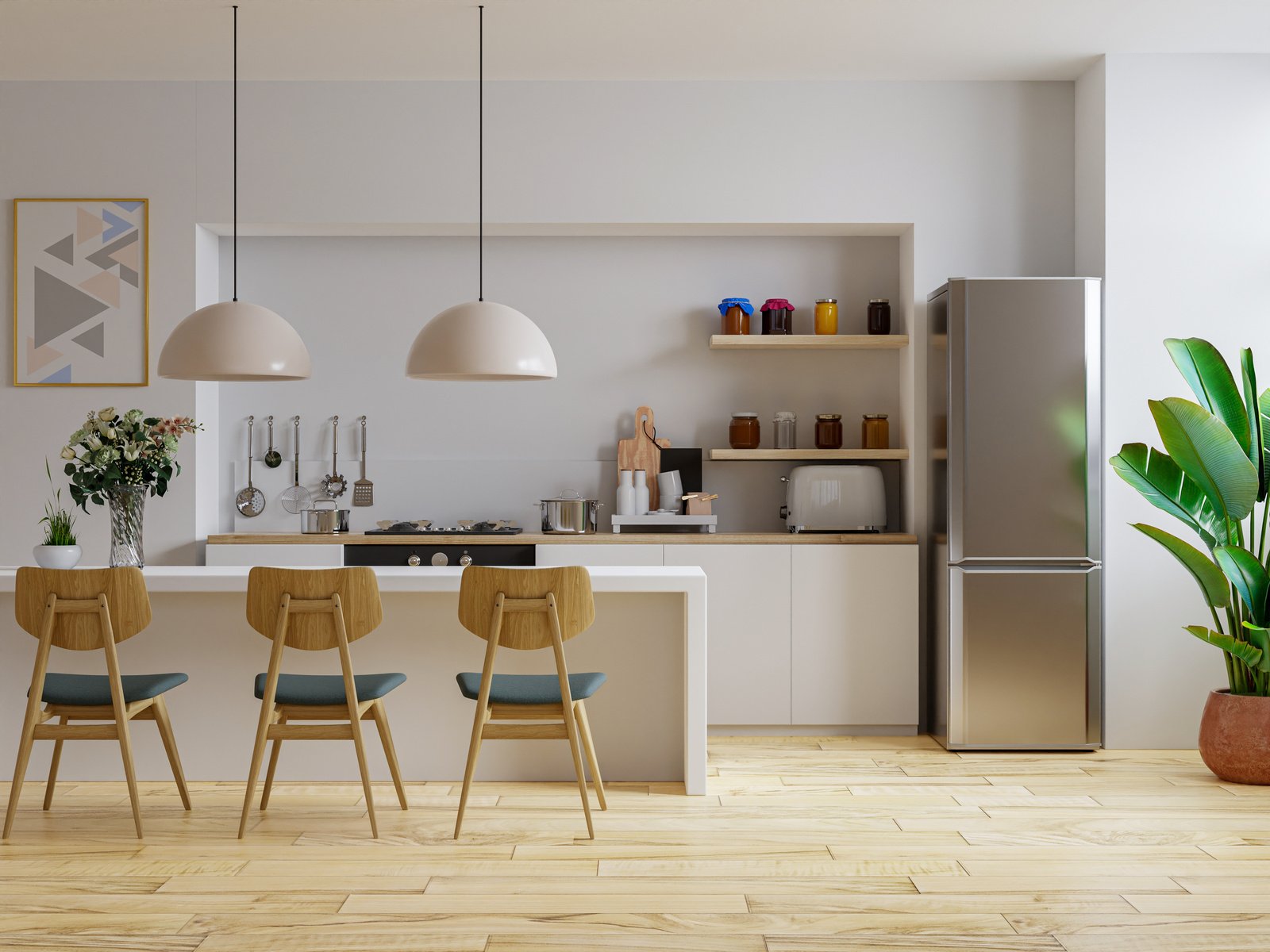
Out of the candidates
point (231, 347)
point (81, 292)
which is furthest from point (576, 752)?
point (81, 292)

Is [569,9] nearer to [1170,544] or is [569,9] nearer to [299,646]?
[299,646]

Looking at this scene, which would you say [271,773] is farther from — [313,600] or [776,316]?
[776,316]

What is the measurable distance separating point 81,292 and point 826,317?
335 centimetres

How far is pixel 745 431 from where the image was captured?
4988 millimetres

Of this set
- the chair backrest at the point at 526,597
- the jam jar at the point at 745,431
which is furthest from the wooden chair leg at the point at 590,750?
the jam jar at the point at 745,431

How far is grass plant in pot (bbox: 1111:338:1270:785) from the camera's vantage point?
3.82 meters

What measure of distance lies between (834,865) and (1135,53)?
11.6ft

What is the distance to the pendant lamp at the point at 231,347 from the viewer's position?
3428 mm

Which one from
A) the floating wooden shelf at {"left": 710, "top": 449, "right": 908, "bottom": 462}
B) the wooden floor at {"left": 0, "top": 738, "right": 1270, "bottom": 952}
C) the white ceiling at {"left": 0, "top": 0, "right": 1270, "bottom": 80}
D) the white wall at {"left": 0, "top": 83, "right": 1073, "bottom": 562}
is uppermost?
the white ceiling at {"left": 0, "top": 0, "right": 1270, "bottom": 80}

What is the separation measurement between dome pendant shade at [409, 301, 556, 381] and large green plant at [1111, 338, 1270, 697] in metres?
2.24

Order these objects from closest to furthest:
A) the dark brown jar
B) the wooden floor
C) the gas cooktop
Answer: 1. the wooden floor
2. the gas cooktop
3. the dark brown jar

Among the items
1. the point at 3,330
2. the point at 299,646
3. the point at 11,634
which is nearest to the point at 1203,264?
the point at 299,646

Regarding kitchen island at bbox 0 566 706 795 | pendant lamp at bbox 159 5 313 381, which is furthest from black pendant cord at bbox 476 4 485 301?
kitchen island at bbox 0 566 706 795

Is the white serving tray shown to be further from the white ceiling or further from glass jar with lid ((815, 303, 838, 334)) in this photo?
the white ceiling
